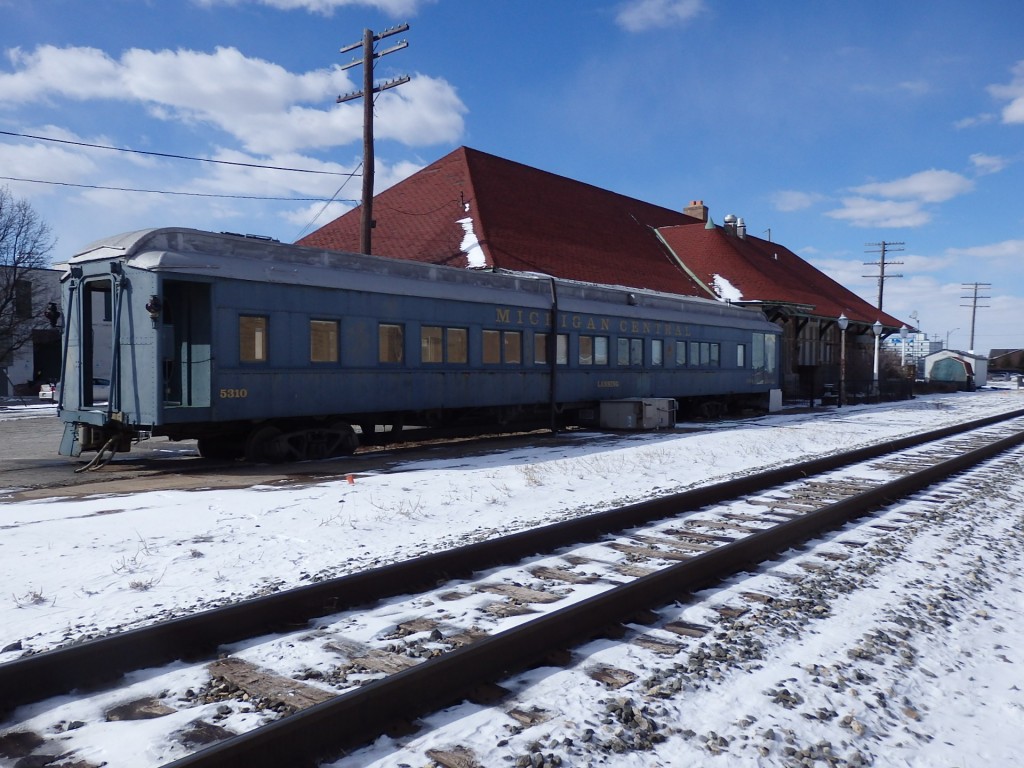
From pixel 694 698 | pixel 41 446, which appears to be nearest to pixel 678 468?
pixel 694 698

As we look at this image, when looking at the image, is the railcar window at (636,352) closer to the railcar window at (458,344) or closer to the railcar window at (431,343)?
the railcar window at (458,344)

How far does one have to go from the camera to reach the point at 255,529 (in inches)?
285

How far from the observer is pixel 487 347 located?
50.1 ft

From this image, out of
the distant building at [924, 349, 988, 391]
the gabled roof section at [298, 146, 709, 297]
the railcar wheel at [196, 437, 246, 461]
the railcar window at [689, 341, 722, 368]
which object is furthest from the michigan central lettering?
the distant building at [924, 349, 988, 391]

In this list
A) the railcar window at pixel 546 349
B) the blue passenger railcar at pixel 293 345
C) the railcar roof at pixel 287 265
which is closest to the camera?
the railcar roof at pixel 287 265

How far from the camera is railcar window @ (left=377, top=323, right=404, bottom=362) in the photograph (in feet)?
43.3

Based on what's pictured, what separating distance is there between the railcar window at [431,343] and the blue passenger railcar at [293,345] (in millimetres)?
29

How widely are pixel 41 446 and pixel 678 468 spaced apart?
1227 centimetres

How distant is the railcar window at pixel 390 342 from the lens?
1319cm

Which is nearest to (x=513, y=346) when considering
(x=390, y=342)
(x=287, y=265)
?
(x=390, y=342)

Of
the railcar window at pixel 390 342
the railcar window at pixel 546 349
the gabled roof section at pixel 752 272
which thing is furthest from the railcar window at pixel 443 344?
the gabled roof section at pixel 752 272

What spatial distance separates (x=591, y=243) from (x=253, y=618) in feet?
91.9

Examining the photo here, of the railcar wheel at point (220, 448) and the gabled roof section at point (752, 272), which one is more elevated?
the gabled roof section at point (752, 272)

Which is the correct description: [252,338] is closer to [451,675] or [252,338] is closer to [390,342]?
[390,342]
